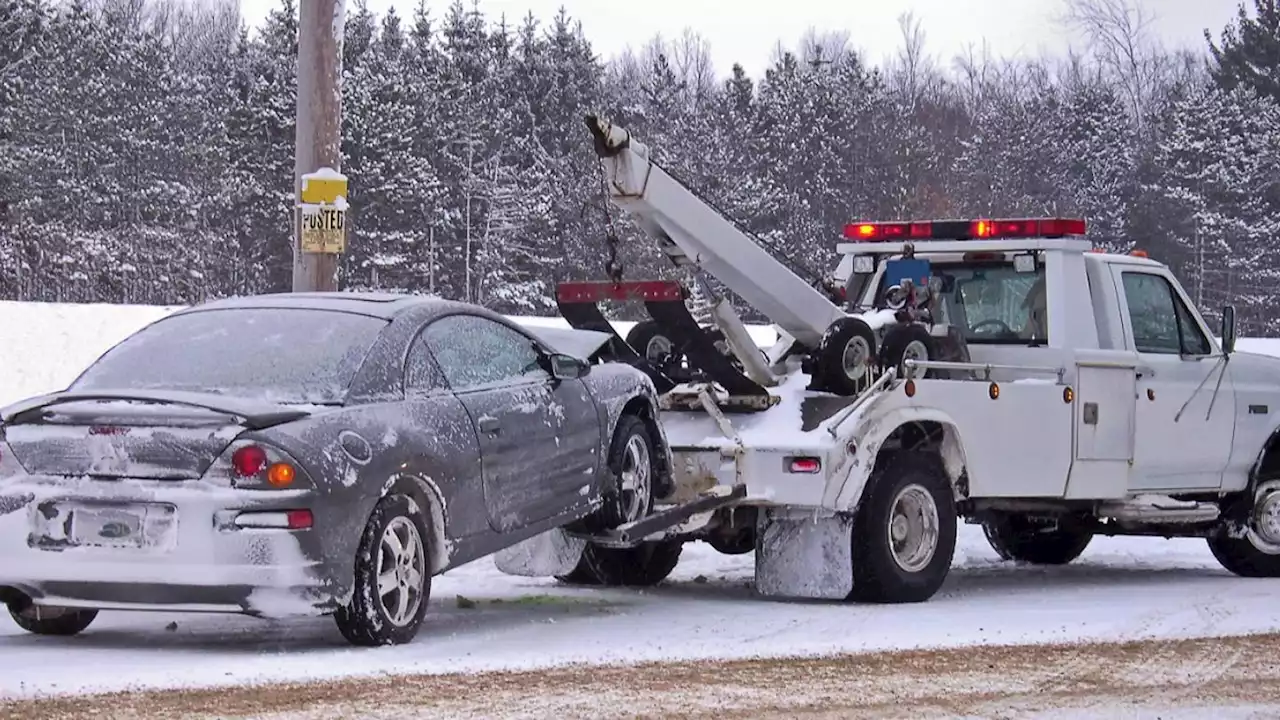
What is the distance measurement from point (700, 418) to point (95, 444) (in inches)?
159

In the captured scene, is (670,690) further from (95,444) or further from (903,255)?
(903,255)

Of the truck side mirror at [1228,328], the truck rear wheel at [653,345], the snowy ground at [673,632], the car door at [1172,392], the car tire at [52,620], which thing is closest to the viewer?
the snowy ground at [673,632]

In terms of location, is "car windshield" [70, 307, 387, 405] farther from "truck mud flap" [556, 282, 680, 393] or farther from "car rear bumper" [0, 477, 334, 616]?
"truck mud flap" [556, 282, 680, 393]

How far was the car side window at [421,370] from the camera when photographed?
851 centimetres

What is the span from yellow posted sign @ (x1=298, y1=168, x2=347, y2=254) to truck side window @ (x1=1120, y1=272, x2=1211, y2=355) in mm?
4942

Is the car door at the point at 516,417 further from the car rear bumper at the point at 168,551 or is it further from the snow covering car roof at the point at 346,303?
the car rear bumper at the point at 168,551

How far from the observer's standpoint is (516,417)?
355 inches

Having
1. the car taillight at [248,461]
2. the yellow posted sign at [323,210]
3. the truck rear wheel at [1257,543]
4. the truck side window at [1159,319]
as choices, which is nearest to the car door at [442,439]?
the car taillight at [248,461]

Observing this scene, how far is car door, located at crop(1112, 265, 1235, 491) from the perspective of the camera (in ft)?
39.9

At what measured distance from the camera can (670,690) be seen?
23.1ft

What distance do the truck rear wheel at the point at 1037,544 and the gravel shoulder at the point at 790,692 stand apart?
220 inches

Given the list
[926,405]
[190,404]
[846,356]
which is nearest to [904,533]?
[926,405]

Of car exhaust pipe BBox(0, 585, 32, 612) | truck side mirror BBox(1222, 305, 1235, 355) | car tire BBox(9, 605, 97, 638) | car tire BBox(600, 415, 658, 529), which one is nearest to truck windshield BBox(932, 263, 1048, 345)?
truck side mirror BBox(1222, 305, 1235, 355)

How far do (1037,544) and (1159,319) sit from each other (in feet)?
7.69
